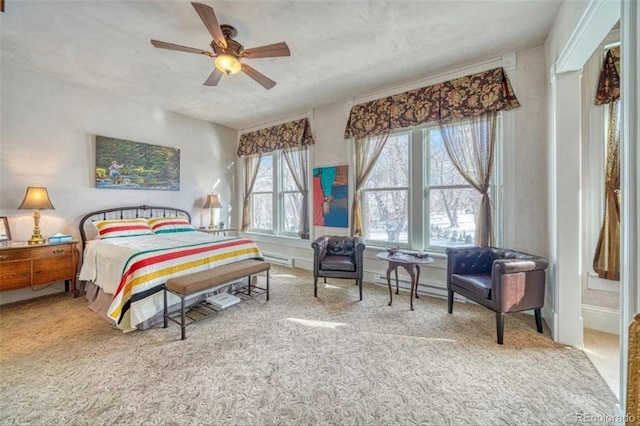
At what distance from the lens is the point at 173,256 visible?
292 centimetres

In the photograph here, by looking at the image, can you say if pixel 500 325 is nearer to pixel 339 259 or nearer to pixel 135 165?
pixel 339 259

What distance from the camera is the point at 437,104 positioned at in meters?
3.52

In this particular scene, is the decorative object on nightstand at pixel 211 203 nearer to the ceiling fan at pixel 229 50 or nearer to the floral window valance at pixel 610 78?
the ceiling fan at pixel 229 50

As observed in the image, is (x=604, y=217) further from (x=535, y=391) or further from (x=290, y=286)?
(x=290, y=286)

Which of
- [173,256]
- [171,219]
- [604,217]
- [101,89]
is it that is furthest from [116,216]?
[604,217]

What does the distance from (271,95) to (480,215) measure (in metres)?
3.57

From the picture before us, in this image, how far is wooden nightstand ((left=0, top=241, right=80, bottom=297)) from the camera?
9.87 feet

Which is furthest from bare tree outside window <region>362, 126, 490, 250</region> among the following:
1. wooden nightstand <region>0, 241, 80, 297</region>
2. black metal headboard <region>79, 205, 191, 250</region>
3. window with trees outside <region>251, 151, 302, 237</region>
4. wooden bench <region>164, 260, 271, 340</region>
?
wooden nightstand <region>0, 241, 80, 297</region>

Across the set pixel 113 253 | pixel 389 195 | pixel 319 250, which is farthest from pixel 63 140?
pixel 389 195

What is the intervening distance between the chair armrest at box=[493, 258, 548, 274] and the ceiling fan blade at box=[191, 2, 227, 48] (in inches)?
126

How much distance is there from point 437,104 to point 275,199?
3.50m

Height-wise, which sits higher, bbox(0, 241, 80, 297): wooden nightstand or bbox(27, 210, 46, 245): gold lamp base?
bbox(27, 210, 46, 245): gold lamp base

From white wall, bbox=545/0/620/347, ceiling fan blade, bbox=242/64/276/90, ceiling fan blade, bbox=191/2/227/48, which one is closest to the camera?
ceiling fan blade, bbox=191/2/227/48

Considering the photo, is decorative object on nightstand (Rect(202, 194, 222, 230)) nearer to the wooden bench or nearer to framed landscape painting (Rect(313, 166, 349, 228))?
framed landscape painting (Rect(313, 166, 349, 228))
